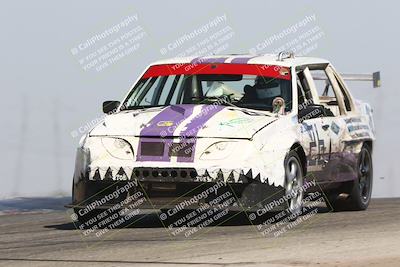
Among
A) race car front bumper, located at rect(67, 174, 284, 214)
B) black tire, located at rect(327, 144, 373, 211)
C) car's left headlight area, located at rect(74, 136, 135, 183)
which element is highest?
car's left headlight area, located at rect(74, 136, 135, 183)

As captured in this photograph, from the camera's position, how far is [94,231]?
1013cm

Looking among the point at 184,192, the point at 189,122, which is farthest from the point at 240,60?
the point at 184,192

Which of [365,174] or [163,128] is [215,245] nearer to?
[163,128]

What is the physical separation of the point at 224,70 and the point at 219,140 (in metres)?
1.80

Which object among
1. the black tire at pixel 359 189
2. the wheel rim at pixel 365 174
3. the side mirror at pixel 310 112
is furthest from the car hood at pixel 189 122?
the wheel rim at pixel 365 174

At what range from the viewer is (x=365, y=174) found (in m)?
13.2

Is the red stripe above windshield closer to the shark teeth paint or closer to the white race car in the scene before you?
the white race car

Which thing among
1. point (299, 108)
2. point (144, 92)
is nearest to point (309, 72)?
point (299, 108)

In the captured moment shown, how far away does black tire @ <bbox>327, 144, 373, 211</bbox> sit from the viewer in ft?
41.9

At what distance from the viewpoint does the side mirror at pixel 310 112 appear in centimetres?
1135

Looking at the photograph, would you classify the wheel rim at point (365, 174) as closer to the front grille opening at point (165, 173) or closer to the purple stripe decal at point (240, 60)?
the purple stripe decal at point (240, 60)

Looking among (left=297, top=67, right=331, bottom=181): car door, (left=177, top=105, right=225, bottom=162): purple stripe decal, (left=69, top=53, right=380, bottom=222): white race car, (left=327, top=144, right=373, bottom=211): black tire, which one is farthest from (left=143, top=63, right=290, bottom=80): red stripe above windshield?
(left=327, top=144, right=373, bottom=211): black tire

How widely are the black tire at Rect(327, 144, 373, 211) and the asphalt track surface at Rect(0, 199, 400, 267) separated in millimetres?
1342

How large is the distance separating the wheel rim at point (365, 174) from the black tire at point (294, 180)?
2106 millimetres
